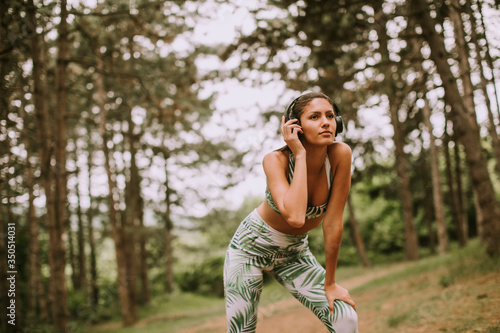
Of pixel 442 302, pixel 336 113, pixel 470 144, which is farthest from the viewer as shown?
pixel 470 144

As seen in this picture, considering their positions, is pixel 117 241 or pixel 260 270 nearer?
pixel 260 270

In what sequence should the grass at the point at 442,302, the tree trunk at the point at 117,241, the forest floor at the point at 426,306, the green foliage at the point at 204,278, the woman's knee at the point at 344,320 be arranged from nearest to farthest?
the woman's knee at the point at 344,320 → the grass at the point at 442,302 → the forest floor at the point at 426,306 → the tree trunk at the point at 117,241 → the green foliage at the point at 204,278

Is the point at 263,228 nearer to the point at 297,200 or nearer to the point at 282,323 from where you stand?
the point at 297,200

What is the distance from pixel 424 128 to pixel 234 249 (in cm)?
1553

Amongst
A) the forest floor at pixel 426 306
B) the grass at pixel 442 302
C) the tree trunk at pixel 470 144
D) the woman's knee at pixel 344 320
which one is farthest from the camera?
the tree trunk at pixel 470 144

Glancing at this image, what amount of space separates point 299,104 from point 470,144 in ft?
22.2

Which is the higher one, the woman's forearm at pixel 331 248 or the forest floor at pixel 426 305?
the woman's forearm at pixel 331 248

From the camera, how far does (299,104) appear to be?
2287 millimetres

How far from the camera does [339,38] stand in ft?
29.2

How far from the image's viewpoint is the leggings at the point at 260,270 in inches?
92.7

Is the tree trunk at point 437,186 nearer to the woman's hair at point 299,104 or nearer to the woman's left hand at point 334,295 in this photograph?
the woman's hair at point 299,104

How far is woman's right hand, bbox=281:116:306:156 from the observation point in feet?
7.11

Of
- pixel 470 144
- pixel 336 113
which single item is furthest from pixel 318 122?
pixel 470 144

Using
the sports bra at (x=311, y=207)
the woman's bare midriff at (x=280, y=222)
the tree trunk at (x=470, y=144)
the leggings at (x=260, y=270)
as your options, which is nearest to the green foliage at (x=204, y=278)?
the tree trunk at (x=470, y=144)
